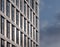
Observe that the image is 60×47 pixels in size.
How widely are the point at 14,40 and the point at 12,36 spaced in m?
1.91

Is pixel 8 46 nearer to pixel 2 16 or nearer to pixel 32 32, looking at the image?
pixel 2 16

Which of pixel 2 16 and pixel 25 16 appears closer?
pixel 2 16

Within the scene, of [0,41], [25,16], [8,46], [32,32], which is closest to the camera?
[0,41]

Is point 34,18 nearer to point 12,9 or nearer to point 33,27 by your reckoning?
point 33,27

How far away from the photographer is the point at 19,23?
356 feet

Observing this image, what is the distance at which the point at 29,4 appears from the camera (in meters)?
123

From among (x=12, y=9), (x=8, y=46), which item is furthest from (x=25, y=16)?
(x=8, y=46)

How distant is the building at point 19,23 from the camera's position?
94.0 metres

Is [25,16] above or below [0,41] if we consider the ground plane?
above

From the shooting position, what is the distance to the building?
94000 mm

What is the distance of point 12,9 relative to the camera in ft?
337

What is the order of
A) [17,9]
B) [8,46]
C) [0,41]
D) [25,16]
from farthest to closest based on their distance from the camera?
[25,16] → [17,9] → [8,46] → [0,41]

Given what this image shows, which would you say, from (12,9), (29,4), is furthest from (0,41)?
(29,4)

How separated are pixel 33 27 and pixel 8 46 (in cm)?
3137
